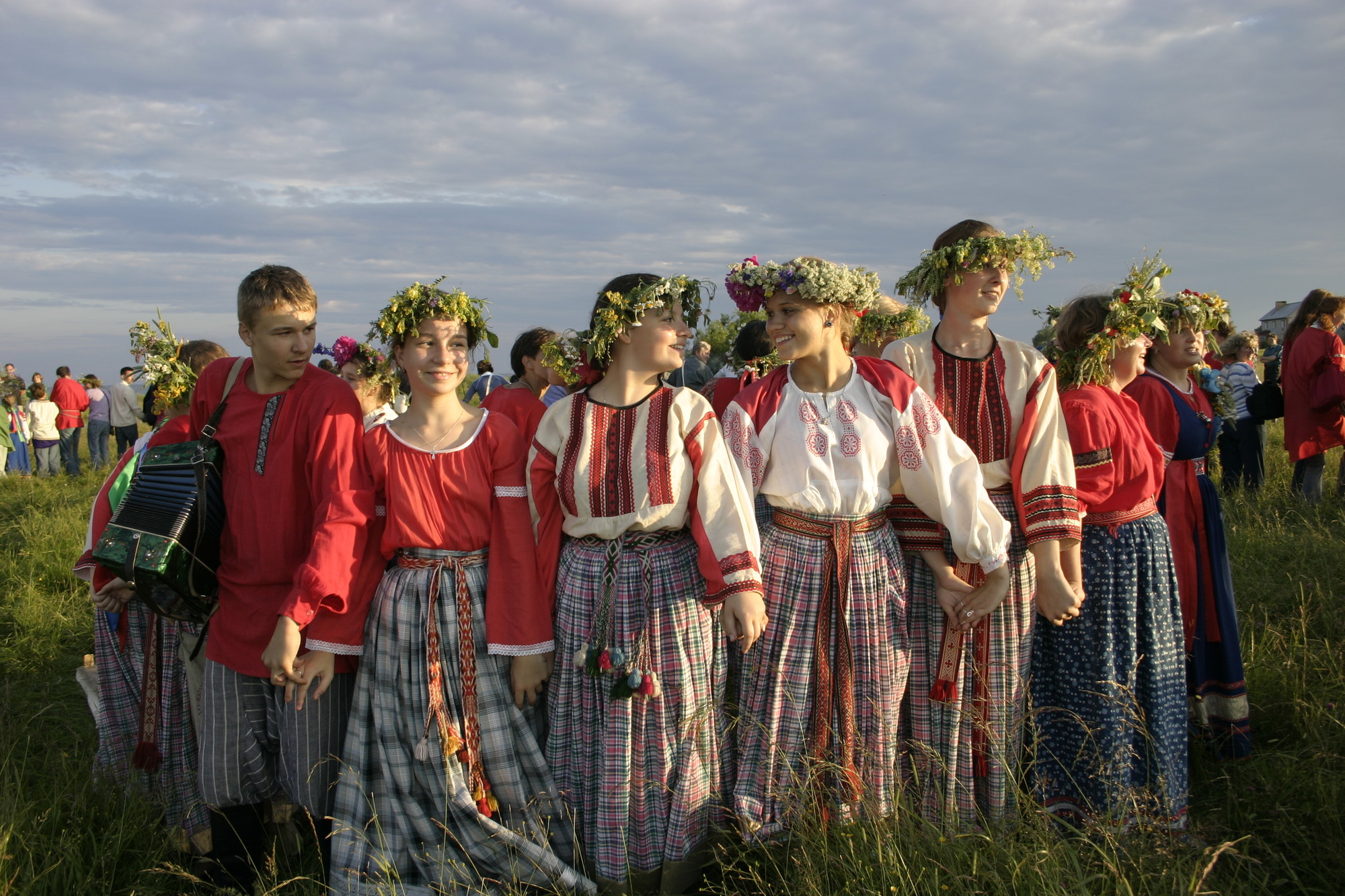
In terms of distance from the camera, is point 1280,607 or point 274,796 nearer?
point 274,796

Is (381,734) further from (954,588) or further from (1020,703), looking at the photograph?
(1020,703)

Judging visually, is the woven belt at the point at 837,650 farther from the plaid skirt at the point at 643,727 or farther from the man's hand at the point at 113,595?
the man's hand at the point at 113,595

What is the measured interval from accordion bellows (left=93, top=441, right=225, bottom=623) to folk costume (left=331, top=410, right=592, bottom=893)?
22.8 inches

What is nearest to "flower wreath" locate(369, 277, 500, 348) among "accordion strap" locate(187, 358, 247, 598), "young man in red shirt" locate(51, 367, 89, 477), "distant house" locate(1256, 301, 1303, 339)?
"accordion strap" locate(187, 358, 247, 598)

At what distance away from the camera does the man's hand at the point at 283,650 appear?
2590 mm

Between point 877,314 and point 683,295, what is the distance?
2.07 metres

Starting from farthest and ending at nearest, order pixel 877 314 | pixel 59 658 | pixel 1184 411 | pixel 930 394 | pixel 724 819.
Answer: pixel 59 658, pixel 877 314, pixel 1184 411, pixel 930 394, pixel 724 819

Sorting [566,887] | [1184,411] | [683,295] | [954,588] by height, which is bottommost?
[566,887]

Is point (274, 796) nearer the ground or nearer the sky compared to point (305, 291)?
nearer the ground

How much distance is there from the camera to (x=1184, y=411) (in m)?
3.61

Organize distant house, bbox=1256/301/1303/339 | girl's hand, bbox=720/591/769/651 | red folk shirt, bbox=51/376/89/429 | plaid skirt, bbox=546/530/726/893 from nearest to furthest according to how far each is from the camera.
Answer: girl's hand, bbox=720/591/769/651, plaid skirt, bbox=546/530/726/893, red folk shirt, bbox=51/376/89/429, distant house, bbox=1256/301/1303/339

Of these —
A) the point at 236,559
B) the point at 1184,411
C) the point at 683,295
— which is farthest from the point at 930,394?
the point at 236,559

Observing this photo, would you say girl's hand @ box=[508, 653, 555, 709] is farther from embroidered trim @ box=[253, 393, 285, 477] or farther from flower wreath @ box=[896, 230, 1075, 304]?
flower wreath @ box=[896, 230, 1075, 304]

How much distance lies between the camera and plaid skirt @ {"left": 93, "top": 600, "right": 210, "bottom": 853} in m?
3.17
